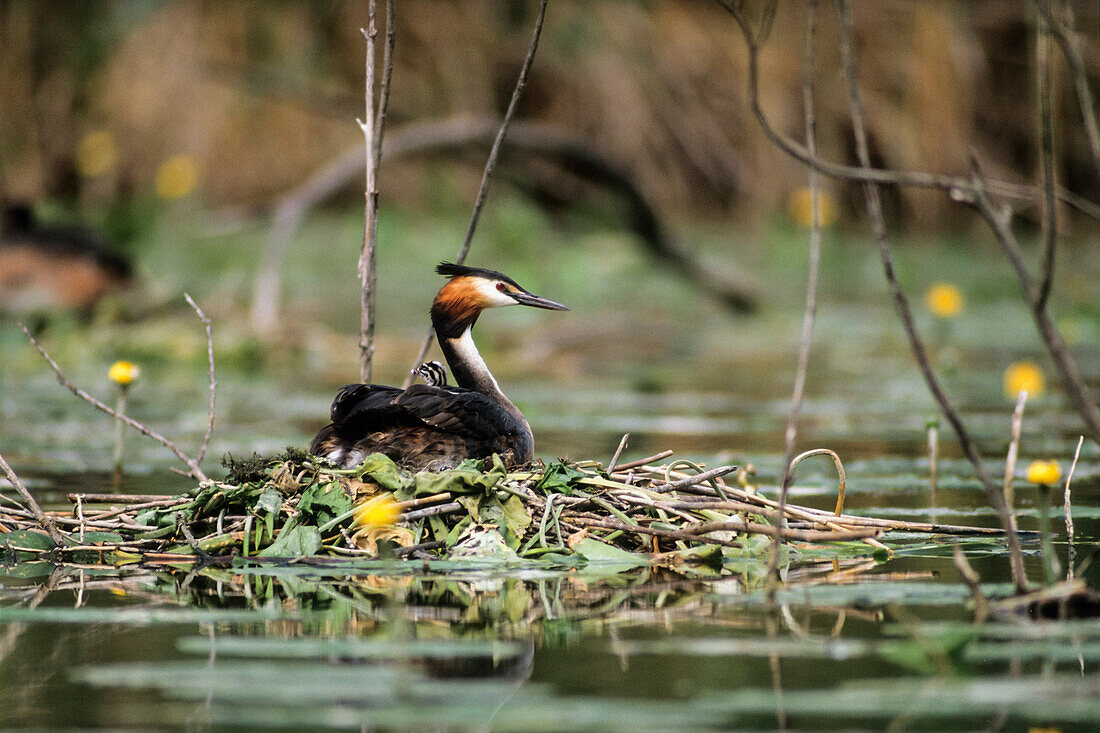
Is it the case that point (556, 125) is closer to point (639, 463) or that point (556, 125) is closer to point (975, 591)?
point (639, 463)

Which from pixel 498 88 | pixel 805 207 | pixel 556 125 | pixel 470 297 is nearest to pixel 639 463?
pixel 470 297

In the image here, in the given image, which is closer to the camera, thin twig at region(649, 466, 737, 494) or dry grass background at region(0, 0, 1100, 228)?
thin twig at region(649, 466, 737, 494)

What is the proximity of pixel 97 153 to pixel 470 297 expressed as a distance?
11419 millimetres

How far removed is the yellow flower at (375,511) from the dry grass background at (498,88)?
36.7ft

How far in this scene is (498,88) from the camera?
17594 mm

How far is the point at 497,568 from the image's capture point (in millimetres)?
4250

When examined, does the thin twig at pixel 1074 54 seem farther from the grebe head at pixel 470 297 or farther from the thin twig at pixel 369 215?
the thin twig at pixel 369 215

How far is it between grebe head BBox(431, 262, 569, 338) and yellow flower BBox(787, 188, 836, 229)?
9.94 metres

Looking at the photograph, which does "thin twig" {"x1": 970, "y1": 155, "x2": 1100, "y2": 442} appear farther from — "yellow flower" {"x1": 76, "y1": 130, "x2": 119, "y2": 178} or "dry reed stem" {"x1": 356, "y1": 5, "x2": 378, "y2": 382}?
"yellow flower" {"x1": 76, "y1": 130, "x2": 119, "y2": 178}

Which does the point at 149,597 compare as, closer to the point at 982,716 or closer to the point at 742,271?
the point at 982,716

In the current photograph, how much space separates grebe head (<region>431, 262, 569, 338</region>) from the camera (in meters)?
5.34

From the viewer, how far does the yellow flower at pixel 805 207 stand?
1529cm

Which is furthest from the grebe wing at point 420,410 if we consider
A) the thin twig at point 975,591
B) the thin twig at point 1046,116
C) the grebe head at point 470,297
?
the thin twig at point 1046,116

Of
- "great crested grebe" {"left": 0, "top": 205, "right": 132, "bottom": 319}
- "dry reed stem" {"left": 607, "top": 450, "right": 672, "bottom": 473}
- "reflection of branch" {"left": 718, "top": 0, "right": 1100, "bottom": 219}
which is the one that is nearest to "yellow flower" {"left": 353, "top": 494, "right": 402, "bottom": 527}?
"dry reed stem" {"left": 607, "top": 450, "right": 672, "bottom": 473}
